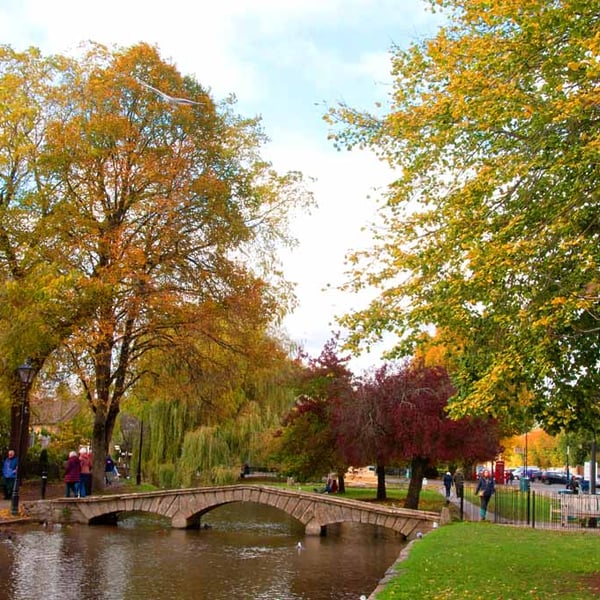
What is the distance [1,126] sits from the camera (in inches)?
1061

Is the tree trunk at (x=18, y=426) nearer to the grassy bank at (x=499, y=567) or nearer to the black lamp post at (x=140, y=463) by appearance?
the black lamp post at (x=140, y=463)

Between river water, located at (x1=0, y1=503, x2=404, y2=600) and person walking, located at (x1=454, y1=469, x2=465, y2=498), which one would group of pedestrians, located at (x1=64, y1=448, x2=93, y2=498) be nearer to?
river water, located at (x1=0, y1=503, x2=404, y2=600)

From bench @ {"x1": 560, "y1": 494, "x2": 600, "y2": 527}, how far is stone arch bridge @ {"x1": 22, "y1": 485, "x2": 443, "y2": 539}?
21.1ft

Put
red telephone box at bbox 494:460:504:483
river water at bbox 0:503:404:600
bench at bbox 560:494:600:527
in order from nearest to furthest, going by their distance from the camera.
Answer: river water at bbox 0:503:404:600, bench at bbox 560:494:600:527, red telephone box at bbox 494:460:504:483

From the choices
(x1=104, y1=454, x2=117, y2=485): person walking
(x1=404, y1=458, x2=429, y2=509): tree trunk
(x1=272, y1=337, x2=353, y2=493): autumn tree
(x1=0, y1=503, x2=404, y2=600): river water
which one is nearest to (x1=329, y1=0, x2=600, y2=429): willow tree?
(x1=0, y1=503, x2=404, y2=600): river water

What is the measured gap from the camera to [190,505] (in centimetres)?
2617

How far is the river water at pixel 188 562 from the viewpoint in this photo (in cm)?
1520

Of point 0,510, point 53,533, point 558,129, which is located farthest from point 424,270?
point 0,510

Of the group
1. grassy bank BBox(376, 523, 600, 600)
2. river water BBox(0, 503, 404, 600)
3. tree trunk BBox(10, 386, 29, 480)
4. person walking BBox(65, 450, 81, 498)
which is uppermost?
tree trunk BBox(10, 386, 29, 480)

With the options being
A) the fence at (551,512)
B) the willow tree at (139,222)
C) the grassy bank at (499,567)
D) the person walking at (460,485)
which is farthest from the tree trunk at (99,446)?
the grassy bank at (499,567)

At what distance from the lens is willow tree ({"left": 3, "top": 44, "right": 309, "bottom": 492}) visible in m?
26.5

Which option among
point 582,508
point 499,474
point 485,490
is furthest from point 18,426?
point 499,474

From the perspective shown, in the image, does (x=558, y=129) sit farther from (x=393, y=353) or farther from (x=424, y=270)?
(x=393, y=353)

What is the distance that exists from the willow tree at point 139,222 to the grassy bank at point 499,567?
12.5 m
